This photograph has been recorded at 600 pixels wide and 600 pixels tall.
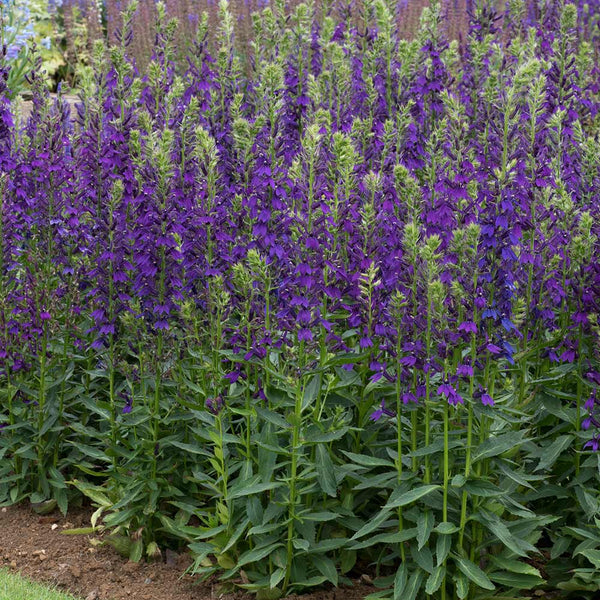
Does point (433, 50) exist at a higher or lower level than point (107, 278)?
higher

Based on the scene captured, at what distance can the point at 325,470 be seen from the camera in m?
4.45

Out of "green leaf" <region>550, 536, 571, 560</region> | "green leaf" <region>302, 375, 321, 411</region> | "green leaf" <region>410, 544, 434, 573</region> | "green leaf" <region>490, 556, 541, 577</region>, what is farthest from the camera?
"green leaf" <region>550, 536, 571, 560</region>

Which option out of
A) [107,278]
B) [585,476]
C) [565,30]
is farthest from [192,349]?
[565,30]

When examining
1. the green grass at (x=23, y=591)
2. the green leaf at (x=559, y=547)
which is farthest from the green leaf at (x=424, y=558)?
the green grass at (x=23, y=591)

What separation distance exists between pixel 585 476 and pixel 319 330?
1.55m

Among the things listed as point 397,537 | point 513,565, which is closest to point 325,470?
point 397,537

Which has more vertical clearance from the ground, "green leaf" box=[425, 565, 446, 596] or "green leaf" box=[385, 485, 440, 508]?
"green leaf" box=[385, 485, 440, 508]

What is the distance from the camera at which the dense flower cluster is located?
424 centimetres

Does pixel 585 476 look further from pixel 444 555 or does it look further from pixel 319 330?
pixel 319 330

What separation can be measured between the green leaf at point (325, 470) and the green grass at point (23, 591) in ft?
5.31

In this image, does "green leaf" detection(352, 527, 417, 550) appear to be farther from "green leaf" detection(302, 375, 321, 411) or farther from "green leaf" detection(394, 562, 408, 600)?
"green leaf" detection(302, 375, 321, 411)

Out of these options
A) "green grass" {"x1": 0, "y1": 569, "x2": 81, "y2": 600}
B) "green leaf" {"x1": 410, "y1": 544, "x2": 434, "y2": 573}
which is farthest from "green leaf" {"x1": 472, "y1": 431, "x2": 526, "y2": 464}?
"green grass" {"x1": 0, "y1": 569, "x2": 81, "y2": 600}

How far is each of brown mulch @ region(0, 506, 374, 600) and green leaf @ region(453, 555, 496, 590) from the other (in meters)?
0.74

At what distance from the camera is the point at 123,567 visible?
5.22 metres
